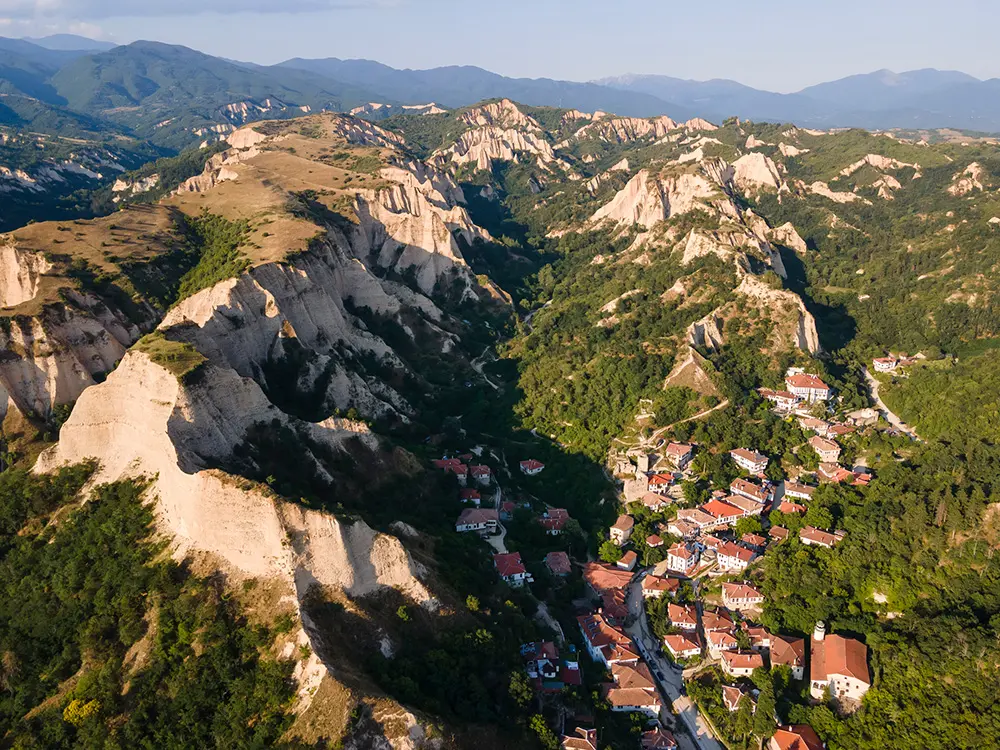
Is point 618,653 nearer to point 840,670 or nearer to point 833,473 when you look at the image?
point 840,670

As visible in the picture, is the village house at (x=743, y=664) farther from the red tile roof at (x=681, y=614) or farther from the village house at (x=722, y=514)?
the village house at (x=722, y=514)

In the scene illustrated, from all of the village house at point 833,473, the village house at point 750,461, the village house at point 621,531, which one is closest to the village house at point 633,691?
the village house at point 621,531

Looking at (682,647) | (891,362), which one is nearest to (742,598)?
(682,647)

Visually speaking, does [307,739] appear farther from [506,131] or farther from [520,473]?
[506,131]

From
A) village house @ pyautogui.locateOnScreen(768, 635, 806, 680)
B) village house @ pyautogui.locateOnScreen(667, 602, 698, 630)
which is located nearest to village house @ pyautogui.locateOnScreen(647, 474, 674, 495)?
village house @ pyautogui.locateOnScreen(667, 602, 698, 630)

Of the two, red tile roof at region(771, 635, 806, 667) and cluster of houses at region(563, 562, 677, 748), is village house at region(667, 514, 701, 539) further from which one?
red tile roof at region(771, 635, 806, 667)

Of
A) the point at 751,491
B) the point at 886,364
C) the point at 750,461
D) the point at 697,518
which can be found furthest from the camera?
the point at 886,364
